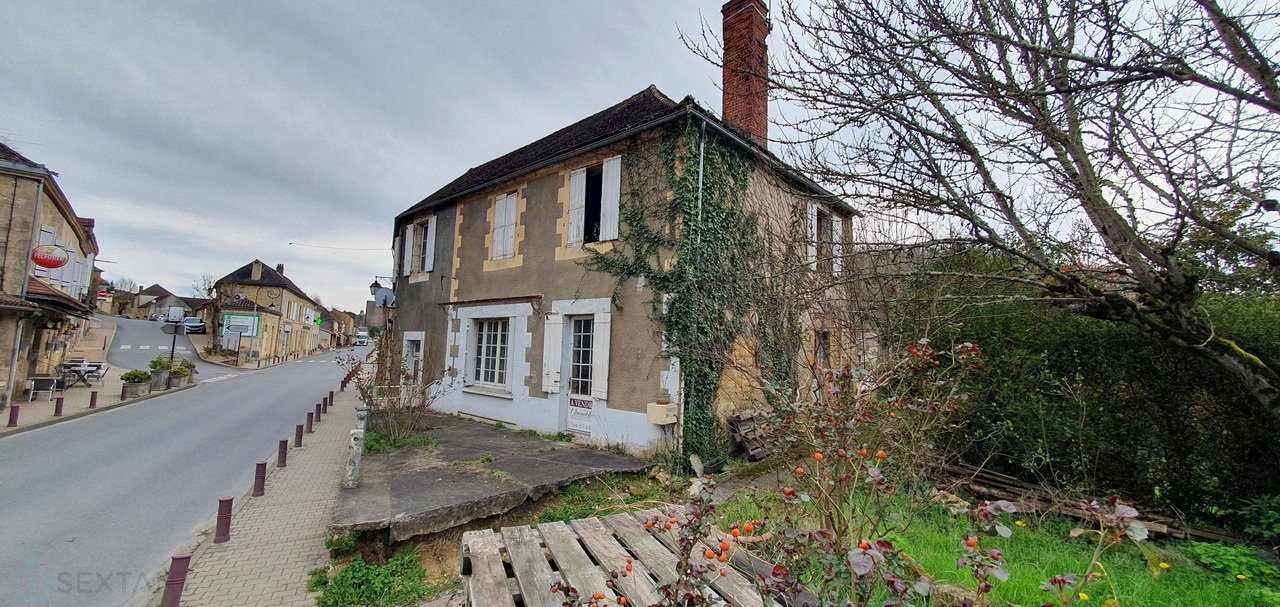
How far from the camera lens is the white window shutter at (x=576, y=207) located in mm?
9009

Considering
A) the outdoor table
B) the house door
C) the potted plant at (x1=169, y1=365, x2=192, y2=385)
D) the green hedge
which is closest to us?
the green hedge

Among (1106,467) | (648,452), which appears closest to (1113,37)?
(1106,467)

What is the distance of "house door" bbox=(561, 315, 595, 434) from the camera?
332 inches

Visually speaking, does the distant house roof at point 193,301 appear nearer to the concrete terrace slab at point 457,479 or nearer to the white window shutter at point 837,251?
the concrete terrace slab at point 457,479

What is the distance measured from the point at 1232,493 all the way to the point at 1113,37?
383 centimetres

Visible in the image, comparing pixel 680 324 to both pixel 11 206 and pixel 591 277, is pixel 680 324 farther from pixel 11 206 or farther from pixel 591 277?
pixel 11 206

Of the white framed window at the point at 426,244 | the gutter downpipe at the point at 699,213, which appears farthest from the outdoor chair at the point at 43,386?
the gutter downpipe at the point at 699,213

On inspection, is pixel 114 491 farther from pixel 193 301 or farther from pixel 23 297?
pixel 193 301

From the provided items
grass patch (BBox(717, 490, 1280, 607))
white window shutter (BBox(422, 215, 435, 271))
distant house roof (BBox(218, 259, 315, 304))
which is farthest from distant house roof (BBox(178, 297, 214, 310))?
grass patch (BBox(717, 490, 1280, 607))

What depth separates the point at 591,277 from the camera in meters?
8.60

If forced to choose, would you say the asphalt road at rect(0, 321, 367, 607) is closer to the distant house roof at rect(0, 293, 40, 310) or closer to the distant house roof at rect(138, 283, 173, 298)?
the distant house roof at rect(0, 293, 40, 310)

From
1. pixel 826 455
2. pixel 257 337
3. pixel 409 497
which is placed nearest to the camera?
pixel 826 455

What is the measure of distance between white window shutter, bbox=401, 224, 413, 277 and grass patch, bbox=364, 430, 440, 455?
6.48m

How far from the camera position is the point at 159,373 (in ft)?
60.1
